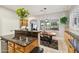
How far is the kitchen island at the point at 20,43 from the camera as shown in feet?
4.74

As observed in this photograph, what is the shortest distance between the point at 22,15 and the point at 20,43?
37 centimetres

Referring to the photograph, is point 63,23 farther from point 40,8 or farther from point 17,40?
point 17,40

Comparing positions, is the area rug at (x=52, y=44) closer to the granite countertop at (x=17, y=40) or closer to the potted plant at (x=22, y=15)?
the granite countertop at (x=17, y=40)

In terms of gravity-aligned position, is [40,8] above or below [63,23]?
above

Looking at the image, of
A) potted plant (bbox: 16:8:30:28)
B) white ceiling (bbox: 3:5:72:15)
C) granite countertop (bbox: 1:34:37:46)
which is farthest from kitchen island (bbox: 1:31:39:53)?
white ceiling (bbox: 3:5:72:15)

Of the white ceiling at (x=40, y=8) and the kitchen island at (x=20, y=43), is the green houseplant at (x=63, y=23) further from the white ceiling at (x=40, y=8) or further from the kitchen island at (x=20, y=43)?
the kitchen island at (x=20, y=43)

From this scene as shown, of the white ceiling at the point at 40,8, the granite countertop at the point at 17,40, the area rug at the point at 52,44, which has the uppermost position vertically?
the white ceiling at the point at 40,8

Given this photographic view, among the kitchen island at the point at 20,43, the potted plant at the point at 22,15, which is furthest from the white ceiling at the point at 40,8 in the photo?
the kitchen island at the point at 20,43

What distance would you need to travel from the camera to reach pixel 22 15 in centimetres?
146

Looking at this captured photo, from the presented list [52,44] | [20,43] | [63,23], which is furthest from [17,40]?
[63,23]

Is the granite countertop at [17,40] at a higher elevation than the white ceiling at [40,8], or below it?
below

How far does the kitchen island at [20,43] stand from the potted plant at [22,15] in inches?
7.1
